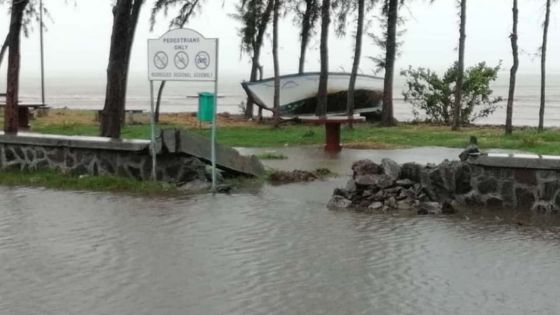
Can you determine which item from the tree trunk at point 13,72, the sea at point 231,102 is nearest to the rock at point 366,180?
the tree trunk at point 13,72

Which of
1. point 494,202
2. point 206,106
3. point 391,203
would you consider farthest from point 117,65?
point 494,202

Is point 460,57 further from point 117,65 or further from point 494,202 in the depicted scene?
point 494,202

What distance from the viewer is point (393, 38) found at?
31.0 m

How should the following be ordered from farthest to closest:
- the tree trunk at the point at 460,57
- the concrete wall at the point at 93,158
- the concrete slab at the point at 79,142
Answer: the tree trunk at the point at 460,57, the concrete slab at the point at 79,142, the concrete wall at the point at 93,158

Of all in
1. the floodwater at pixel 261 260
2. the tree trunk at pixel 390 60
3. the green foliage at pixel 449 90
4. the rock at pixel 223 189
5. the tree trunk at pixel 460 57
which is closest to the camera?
the floodwater at pixel 261 260

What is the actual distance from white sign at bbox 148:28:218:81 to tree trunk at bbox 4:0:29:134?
14.1ft

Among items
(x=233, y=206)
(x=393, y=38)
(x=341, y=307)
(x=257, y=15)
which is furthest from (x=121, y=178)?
(x=257, y=15)

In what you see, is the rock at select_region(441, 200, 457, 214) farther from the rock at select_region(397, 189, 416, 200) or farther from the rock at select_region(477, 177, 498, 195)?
the rock at select_region(477, 177, 498, 195)

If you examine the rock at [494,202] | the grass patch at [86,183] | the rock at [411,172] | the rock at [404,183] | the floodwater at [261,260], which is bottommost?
the floodwater at [261,260]

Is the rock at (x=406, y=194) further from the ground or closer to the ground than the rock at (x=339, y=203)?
further from the ground

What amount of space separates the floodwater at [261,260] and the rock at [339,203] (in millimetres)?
145

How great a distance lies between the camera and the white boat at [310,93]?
35.5 metres

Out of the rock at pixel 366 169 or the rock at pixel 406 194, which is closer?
the rock at pixel 406 194

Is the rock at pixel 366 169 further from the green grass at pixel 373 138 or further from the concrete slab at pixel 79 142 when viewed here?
the green grass at pixel 373 138
